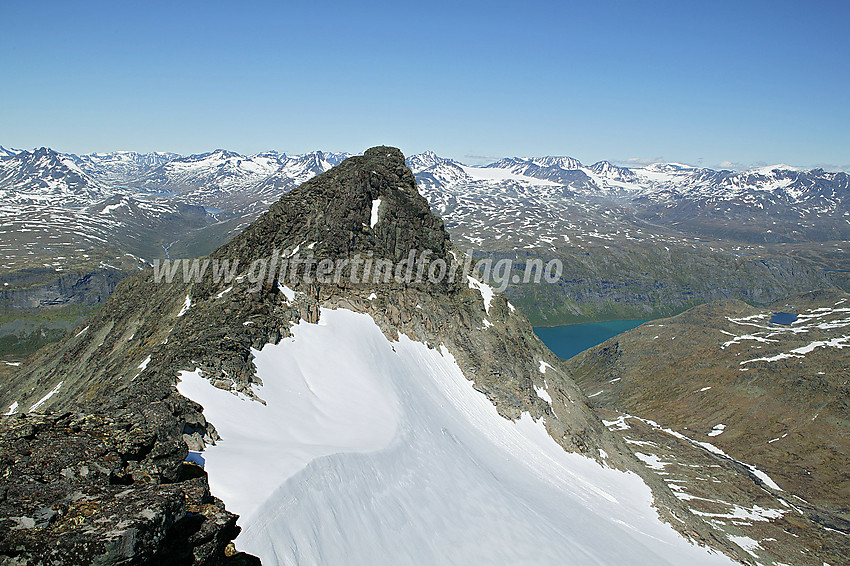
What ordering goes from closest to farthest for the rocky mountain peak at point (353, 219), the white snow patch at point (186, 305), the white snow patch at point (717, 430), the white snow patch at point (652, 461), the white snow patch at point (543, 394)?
the white snow patch at point (186, 305)
the rocky mountain peak at point (353, 219)
the white snow patch at point (543, 394)
the white snow patch at point (652, 461)
the white snow patch at point (717, 430)

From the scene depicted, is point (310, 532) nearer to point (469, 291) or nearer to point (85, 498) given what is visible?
point (85, 498)

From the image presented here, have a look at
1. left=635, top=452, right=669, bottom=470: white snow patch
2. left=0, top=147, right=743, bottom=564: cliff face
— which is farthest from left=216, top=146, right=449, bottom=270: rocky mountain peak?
left=635, top=452, right=669, bottom=470: white snow patch

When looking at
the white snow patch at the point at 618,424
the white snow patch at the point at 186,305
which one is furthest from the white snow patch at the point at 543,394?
the white snow patch at the point at 618,424

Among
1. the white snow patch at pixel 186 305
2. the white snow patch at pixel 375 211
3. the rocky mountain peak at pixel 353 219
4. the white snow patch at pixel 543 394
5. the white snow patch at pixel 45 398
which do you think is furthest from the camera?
the white snow patch at pixel 543 394

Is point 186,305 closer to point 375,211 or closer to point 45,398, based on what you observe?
point 45,398

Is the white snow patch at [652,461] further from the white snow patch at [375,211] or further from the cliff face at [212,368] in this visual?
the white snow patch at [375,211]

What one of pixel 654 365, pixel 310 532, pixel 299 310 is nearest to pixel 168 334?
pixel 299 310

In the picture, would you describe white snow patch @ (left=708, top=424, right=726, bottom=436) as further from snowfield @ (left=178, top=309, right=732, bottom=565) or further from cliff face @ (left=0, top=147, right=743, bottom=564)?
snowfield @ (left=178, top=309, right=732, bottom=565)
